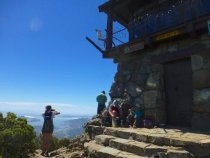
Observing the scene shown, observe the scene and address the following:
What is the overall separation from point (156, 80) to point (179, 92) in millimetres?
1194

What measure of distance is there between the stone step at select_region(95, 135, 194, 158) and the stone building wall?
3010 mm

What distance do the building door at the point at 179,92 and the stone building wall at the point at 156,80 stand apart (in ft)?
0.87

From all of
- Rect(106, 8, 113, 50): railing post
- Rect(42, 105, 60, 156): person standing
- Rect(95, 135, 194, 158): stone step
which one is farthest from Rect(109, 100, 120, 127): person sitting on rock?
Rect(106, 8, 113, 50): railing post

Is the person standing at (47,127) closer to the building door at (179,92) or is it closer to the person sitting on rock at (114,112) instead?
Answer: the person sitting on rock at (114,112)

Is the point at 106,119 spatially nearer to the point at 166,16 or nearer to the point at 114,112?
the point at 114,112

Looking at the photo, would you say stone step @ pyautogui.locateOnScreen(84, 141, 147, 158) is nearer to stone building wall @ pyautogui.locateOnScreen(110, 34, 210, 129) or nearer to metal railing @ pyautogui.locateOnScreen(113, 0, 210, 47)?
stone building wall @ pyautogui.locateOnScreen(110, 34, 210, 129)

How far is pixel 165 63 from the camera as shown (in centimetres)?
1253

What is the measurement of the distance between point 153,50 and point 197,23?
2.83 meters

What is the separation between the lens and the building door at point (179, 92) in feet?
37.8

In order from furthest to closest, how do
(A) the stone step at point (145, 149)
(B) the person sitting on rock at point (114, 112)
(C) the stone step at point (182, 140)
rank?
(B) the person sitting on rock at point (114, 112) → (C) the stone step at point (182, 140) → (A) the stone step at point (145, 149)

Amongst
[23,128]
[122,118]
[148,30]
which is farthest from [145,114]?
[23,128]

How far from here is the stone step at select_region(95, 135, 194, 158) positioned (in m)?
7.47

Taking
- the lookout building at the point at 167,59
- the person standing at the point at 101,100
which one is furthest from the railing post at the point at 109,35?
the person standing at the point at 101,100

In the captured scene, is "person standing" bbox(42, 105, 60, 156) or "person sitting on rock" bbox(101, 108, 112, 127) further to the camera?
"person sitting on rock" bbox(101, 108, 112, 127)
